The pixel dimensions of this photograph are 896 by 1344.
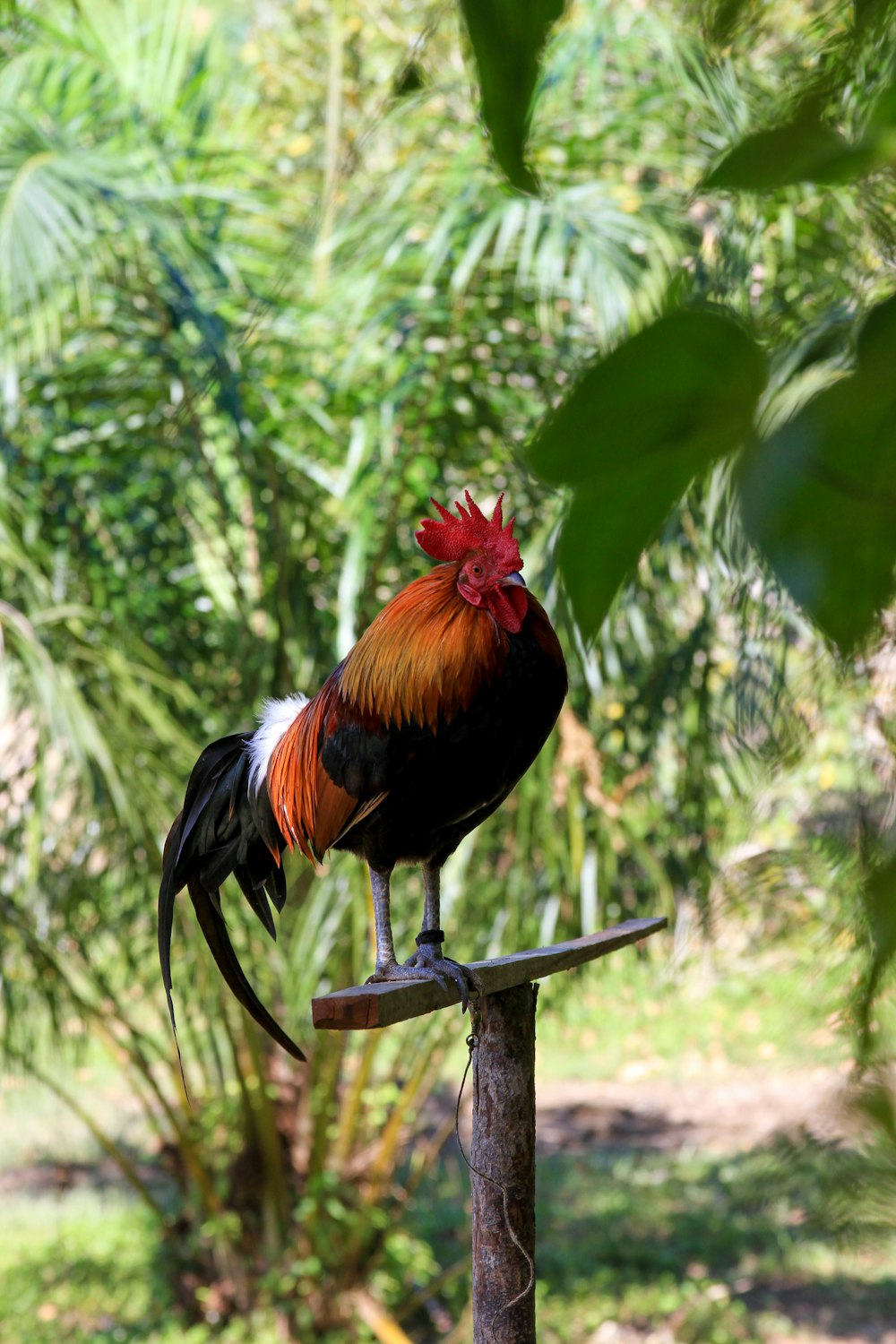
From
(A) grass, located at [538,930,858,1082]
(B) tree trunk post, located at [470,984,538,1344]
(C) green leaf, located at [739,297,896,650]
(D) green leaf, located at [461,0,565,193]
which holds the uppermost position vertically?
(D) green leaf, located at [461,0,565,193]

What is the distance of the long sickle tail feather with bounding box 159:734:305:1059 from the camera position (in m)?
1.34

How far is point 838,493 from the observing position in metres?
0.14

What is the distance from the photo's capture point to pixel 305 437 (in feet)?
8.09

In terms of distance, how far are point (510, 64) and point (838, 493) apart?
3.0 inches

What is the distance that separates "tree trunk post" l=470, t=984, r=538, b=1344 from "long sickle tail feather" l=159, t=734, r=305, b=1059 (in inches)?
8.6

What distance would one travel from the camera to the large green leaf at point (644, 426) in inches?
5.8

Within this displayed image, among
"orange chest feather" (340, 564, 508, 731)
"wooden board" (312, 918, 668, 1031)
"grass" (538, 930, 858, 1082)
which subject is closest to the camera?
"wooden board" (312, 918, 668, 1031)

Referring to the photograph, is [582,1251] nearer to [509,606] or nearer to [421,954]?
[421,954]

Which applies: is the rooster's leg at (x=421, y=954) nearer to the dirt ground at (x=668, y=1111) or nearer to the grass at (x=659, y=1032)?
the grass at (x=659, y=1032)

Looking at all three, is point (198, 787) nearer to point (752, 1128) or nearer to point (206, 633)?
point (206, 633)

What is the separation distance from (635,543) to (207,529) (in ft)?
8.03

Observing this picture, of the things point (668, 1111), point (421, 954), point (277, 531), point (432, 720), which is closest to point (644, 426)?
point (432, 720)

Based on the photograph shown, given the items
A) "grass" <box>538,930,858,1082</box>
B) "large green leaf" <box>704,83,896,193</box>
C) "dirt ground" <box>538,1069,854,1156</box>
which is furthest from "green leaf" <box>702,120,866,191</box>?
"dirt ground" <box>538,1069,854,1156</box>

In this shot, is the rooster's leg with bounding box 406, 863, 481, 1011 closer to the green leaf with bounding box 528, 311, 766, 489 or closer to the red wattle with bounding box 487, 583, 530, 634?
the red wattle with bounding box 487, 583, 530, 634
